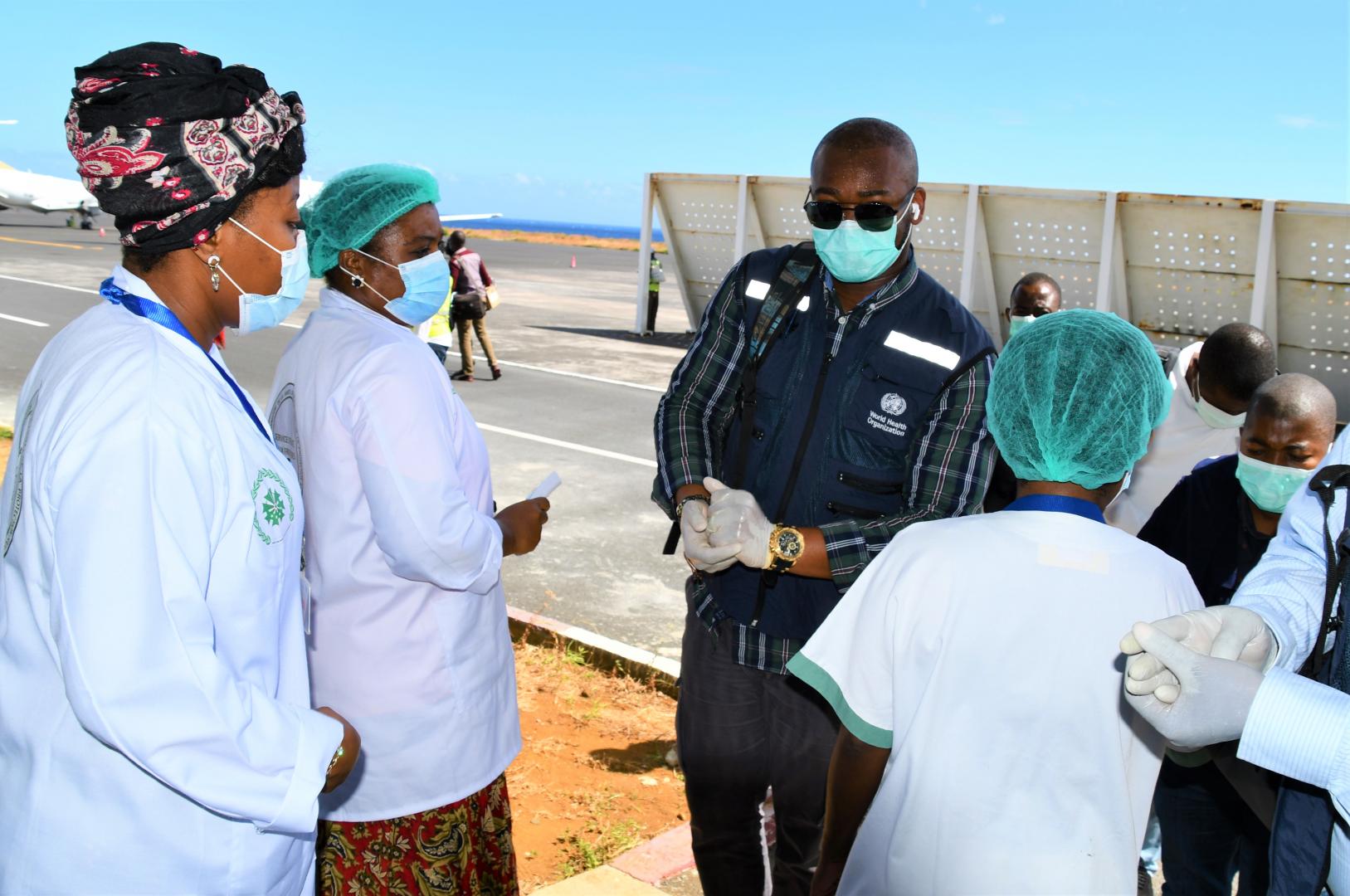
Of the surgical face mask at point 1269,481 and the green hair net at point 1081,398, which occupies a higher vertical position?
the green hair net at point 1081,398

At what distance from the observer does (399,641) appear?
2.61 meters

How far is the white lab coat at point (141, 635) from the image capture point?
1568 millimetres

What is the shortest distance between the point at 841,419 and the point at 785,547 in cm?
38

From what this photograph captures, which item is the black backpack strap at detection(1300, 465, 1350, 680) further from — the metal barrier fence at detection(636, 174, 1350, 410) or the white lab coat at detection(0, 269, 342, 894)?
the metal barrier fence at detection(636, 174, 1350, 410)

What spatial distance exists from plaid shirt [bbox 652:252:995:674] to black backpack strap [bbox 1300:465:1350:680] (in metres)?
0.89

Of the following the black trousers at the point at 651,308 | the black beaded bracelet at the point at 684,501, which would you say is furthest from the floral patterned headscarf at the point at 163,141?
the black trousers at the point at 651,308

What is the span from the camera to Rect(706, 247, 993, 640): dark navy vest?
2877mm

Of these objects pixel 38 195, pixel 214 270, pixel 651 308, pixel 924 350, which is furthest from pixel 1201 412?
pixel 38 195

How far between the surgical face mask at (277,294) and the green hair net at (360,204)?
649mm

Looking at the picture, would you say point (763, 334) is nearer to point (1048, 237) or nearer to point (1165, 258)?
point (1165, 258)

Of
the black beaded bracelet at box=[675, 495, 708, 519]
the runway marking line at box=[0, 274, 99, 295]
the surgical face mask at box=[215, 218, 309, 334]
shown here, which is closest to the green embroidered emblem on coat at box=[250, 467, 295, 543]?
the surgical face mask at box=[215, 218, 309, 334]

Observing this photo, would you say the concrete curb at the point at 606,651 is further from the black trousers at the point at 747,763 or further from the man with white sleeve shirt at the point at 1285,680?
the man with white sleeve shirt at the point at 1285,680

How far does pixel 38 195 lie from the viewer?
44.5 meters

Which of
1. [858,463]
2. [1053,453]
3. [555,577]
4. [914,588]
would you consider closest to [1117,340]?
[1053,453]
